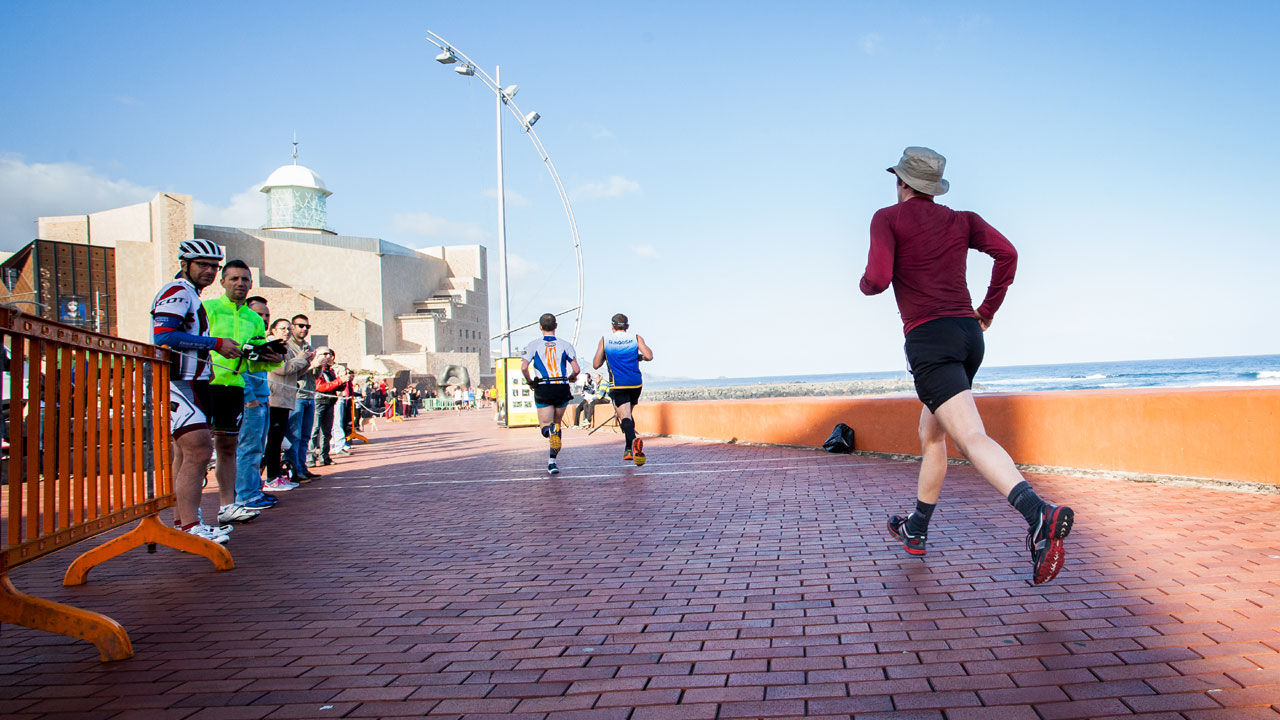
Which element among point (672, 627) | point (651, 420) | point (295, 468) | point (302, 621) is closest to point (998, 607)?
point (672, 627)

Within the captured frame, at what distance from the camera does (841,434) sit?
9477 mm

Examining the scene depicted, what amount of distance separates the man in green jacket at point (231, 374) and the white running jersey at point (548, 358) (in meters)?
3.41

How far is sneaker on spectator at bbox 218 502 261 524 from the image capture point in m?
5.93

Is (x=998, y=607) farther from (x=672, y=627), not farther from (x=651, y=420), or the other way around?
(x=651, y=420)

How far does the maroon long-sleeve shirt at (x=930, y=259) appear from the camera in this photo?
376 centimetres

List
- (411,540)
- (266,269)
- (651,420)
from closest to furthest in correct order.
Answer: (411,540)
(651,420)
(266,269)

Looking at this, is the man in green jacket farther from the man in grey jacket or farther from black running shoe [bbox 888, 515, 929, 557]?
black running shoe [bbox 888, 515, 929, 557]

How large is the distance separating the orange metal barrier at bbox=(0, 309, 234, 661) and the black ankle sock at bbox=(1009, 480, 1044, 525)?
3.38 m

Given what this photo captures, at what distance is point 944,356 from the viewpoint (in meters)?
3.66

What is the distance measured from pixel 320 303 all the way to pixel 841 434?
73.2 metres

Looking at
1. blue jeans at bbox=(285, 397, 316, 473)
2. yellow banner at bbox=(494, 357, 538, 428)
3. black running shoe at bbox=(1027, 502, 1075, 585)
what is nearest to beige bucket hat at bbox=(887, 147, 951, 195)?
black running shoe at bbox=(1027, 502, 1075, 585)

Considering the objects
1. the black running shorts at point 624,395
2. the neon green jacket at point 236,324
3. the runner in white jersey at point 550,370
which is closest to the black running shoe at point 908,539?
the neon green jacket at point 236,324

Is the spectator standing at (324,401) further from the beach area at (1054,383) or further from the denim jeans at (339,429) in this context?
the beach area at (1054,383)

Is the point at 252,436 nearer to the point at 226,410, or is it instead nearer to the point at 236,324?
the point at 236,324
